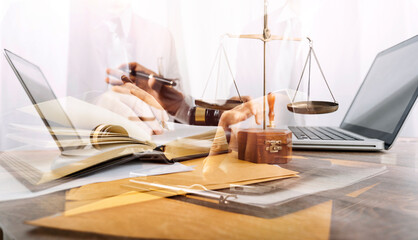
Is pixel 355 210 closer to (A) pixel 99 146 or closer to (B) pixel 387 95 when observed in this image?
(A) pixel 99 146

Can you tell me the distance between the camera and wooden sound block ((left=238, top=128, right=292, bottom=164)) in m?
0.41

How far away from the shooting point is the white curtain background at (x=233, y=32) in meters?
1.13

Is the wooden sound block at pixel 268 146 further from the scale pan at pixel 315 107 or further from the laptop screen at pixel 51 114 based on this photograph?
the laptop screen at pixel 51 114

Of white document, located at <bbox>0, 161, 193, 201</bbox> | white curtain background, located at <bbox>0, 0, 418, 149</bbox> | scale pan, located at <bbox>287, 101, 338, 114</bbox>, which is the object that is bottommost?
white document, located at <bbox>0, 161, 193, 201</bbox>

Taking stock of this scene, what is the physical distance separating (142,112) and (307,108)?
324mm

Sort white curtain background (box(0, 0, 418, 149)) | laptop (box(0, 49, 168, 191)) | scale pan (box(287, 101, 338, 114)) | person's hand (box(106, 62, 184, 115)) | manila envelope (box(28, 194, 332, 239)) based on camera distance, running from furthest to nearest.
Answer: white curtain background (box(0, 0, 418, 149)) < person's hand (box(106, 62, 184, 115)) < scale pan (box(287, 101, 338, 114)) < laptop (box(0, 49, 168, 191)) < manila envelope (box(28, 194, 332, 239))

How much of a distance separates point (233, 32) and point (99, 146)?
897 millimetres

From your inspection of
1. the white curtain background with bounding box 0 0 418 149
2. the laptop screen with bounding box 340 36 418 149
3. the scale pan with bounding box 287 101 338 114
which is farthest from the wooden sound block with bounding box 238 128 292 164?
the white curtain background with bounding box 0 0 418 149

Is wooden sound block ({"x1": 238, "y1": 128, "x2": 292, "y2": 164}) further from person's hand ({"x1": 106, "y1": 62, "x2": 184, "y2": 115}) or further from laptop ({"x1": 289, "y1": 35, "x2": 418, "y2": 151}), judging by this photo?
person's hand ({"x1": 106, "y1": 62, "x2": 184, "y2": 115})

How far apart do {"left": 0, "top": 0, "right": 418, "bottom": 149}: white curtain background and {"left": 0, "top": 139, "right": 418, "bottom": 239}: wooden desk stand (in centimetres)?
83

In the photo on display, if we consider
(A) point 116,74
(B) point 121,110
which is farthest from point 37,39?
(B) point 121,110

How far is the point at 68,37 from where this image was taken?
122 cm

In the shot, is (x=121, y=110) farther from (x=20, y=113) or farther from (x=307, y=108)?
(x=20, y=113)

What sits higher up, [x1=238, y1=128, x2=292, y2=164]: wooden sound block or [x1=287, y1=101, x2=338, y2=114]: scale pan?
[x1=287, y1=101, x2=338, y2=114]: scale pan
